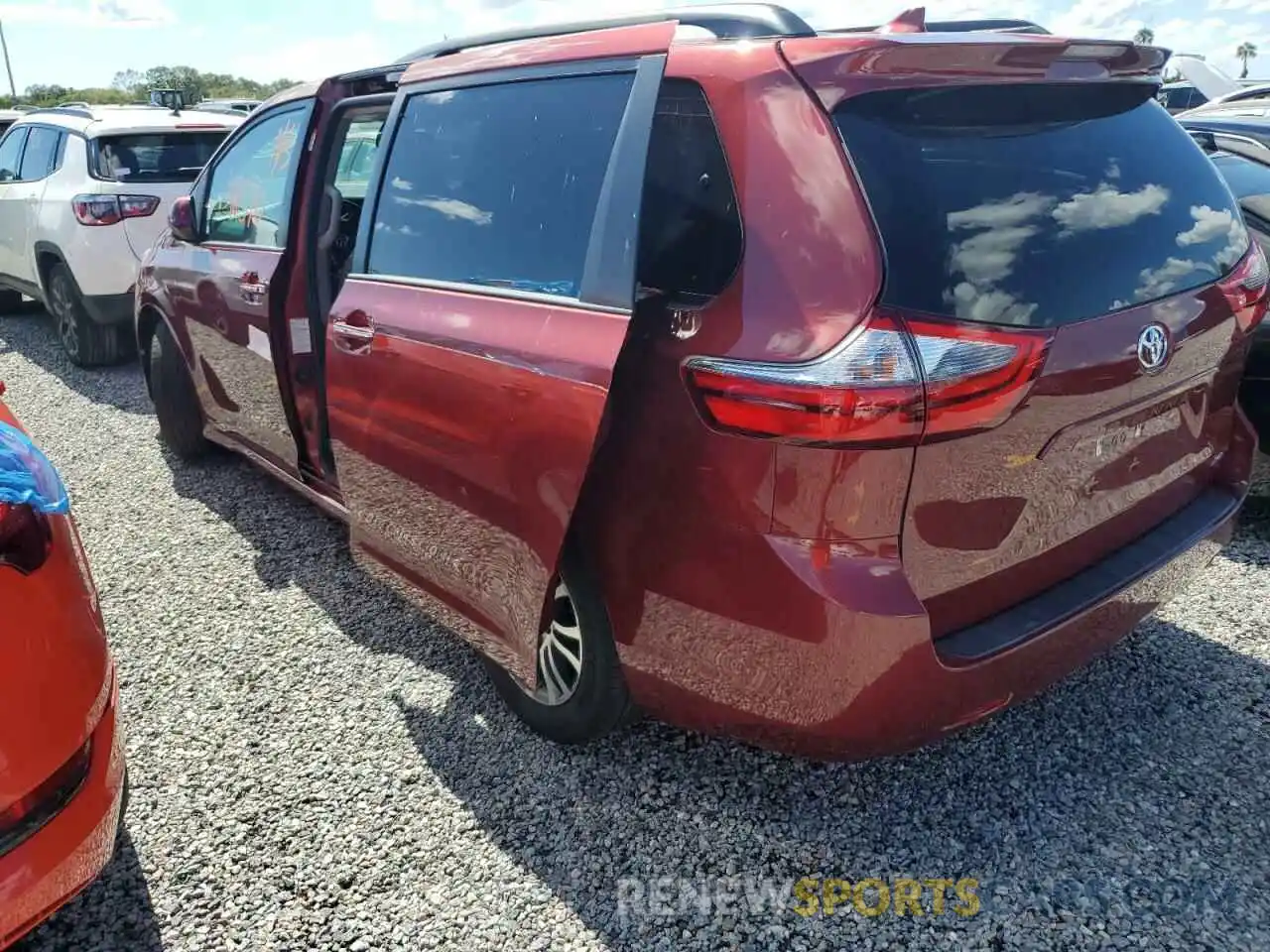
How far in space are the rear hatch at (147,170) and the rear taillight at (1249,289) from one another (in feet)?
20.7

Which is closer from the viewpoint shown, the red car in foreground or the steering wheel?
the red car in foreground

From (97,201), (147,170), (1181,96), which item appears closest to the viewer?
(97,201)

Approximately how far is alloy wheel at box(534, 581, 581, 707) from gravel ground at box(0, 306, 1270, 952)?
0.69 ft

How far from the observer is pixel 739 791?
250cm

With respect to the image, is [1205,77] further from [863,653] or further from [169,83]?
[169,83]

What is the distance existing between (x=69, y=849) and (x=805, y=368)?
1564 millimetres

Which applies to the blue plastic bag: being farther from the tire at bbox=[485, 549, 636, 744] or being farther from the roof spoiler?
the roof spoiler

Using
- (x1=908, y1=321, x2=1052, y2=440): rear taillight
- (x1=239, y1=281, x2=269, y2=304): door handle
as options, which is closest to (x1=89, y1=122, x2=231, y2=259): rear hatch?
(x1=239, y1=281, x2=269, y2=304): door handle

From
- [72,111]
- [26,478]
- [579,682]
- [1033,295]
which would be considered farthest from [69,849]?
[72,111]

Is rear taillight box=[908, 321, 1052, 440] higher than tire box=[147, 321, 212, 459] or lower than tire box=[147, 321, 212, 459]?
higher

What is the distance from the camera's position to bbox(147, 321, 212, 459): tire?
466 cm

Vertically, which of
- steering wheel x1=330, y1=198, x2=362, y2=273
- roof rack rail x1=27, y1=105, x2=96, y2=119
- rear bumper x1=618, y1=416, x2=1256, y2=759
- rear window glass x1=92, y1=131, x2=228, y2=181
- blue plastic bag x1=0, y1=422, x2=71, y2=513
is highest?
roof rack rail x1=27, y1=105, x2=96, y2=119

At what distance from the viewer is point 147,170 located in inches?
265

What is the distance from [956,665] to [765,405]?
0.66m
